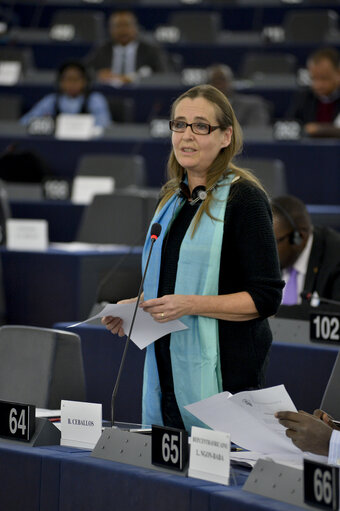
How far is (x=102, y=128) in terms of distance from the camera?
739 centimetres

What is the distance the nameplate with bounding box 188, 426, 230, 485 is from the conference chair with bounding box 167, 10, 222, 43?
8.09 metres

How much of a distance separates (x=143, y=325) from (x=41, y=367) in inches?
30.1

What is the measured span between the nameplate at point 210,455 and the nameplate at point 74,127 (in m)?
5.38

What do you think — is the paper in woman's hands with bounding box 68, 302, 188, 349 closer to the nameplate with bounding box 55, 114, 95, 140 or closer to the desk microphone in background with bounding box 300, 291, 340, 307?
the desk microphone in background with bounding box 300, 291, 340, 307

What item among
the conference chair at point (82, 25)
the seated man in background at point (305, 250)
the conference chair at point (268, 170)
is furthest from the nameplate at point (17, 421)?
the conference chair at point (82, 25)

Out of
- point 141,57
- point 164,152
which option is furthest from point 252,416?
point 141,57

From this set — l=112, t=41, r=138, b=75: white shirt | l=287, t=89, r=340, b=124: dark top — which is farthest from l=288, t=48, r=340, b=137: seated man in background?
l=112, t=41, r=138, b=75: white shirt

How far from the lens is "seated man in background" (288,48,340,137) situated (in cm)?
714

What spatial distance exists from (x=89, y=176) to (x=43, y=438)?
15.0 feet

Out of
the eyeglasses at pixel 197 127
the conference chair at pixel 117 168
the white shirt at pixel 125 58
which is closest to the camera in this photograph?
the eyeglasses at pixel 197 127

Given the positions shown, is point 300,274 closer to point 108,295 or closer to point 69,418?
point 108,295

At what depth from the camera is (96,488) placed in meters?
2.14

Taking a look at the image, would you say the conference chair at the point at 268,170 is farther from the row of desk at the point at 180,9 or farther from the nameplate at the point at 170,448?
the row of desk at the point at 180,9

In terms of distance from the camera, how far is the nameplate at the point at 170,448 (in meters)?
2.04
